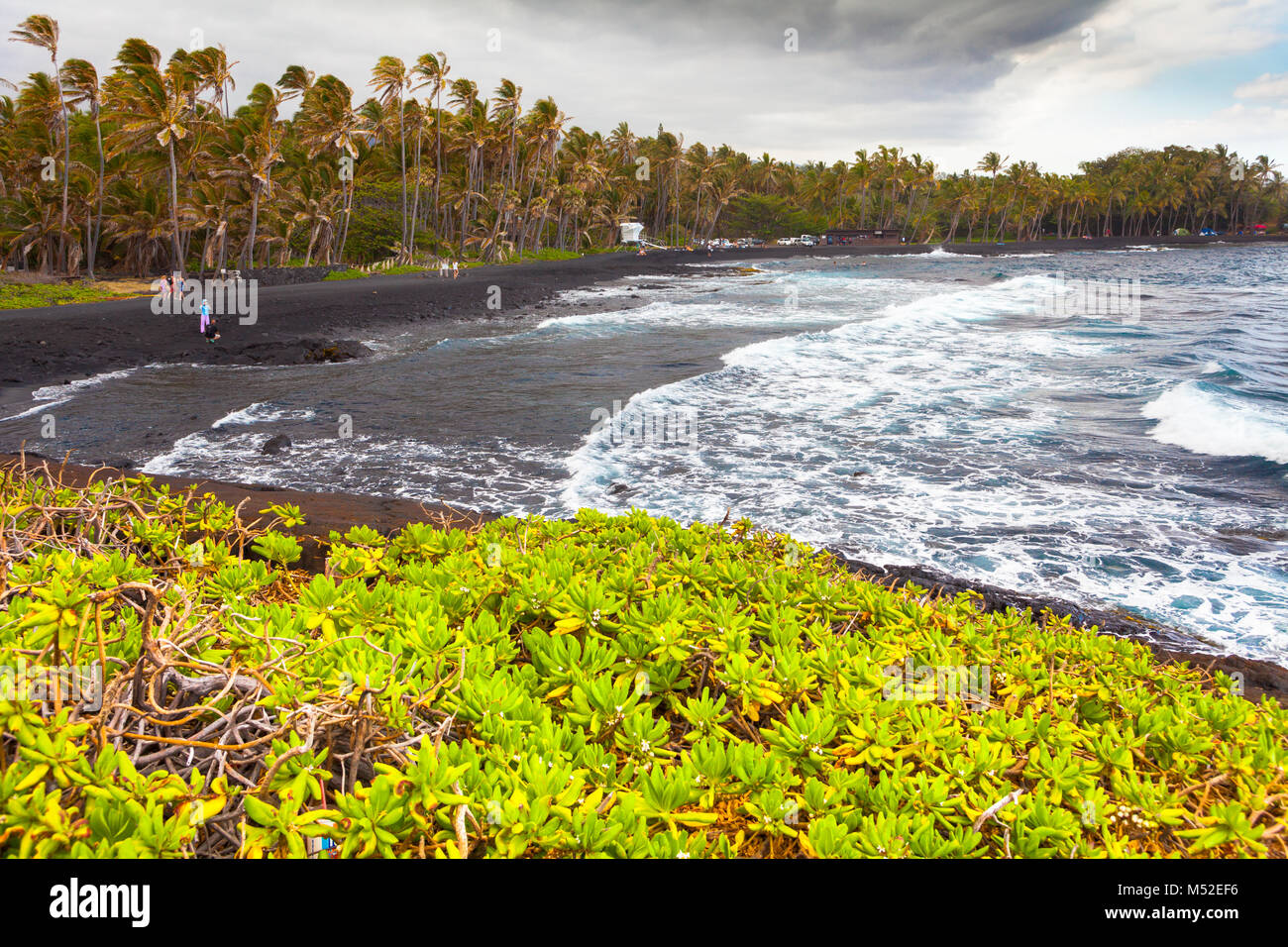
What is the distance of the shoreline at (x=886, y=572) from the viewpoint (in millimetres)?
5395

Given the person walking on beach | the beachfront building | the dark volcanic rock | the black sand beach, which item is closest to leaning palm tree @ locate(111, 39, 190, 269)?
the black sand beach

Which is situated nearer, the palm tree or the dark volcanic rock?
the dark volcanic rock

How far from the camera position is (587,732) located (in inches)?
92.2

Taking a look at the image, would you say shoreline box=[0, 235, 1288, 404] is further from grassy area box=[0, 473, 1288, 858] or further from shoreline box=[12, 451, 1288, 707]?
grassy area box=[0, 473, 1288, 858]

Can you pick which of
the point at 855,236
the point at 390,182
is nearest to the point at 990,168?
the point at 855,236

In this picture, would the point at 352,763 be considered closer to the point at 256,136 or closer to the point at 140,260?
the point at 256,136

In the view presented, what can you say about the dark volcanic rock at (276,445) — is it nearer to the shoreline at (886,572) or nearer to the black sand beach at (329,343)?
the shoreline at (886,572)

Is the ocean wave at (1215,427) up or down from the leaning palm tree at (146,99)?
down

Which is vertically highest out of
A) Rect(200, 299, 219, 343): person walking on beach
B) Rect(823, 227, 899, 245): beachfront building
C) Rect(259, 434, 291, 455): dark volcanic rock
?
Rect(823, 227, 899, 245): beachfront building

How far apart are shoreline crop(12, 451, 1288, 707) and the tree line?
101 ft

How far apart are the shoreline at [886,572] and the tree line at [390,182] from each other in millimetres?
30919

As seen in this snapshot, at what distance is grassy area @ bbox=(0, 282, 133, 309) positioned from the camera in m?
27.9

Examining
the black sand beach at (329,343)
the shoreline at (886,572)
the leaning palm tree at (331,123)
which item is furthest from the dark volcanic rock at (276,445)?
the leaning palm tree at (331,123)

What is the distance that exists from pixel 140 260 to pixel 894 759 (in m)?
49.5
